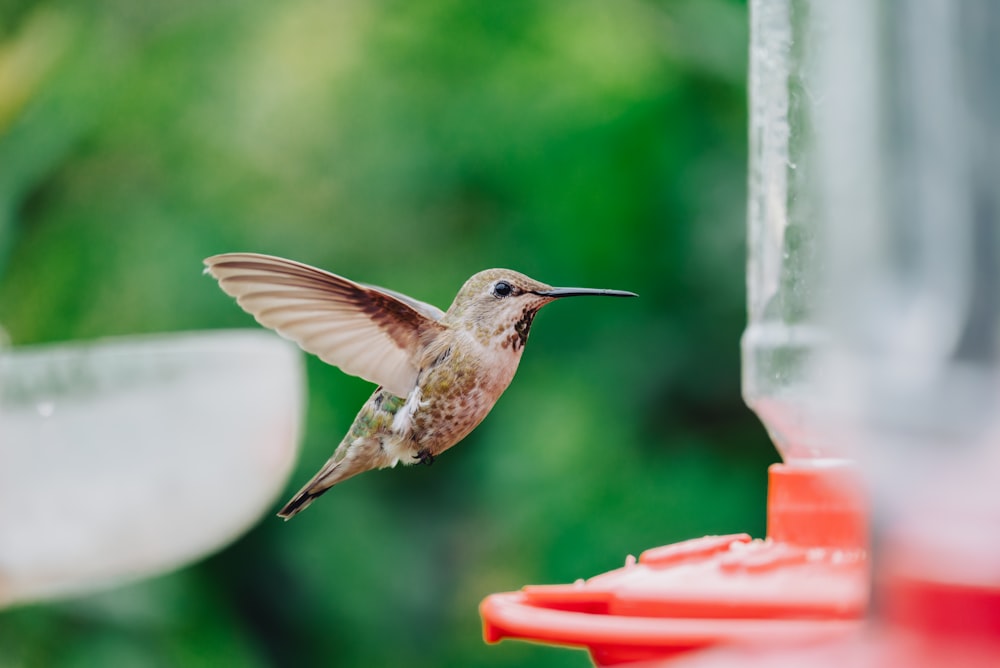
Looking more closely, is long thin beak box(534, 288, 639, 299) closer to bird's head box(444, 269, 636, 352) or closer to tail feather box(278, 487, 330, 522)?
bird's head box(444, 269, 636, 352)

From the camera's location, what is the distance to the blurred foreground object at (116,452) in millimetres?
3018

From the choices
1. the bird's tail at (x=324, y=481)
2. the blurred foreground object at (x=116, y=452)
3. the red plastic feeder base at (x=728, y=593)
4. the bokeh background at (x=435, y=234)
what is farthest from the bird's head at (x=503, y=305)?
the bokeh background at (x=435, y=234)

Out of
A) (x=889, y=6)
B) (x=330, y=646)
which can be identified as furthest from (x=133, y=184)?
(x=889, y=6)

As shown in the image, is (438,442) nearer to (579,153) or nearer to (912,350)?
(912,350)

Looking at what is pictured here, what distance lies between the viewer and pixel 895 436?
785mm

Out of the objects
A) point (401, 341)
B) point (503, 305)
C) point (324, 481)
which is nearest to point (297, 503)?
point (324, 481)

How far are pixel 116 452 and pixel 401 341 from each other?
117 centimetres

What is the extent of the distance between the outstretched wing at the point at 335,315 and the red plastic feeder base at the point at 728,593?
64 centimetres

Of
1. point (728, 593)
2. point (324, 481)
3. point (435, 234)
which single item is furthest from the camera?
point (435, 234)

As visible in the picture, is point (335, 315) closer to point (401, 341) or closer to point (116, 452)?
point (401, 341)

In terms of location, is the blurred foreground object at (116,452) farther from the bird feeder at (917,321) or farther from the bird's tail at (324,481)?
the bird feeder at (917,321)

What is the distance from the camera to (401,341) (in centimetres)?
225

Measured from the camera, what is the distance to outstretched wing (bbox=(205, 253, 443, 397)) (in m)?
1.99

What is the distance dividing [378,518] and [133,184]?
4.25ft
